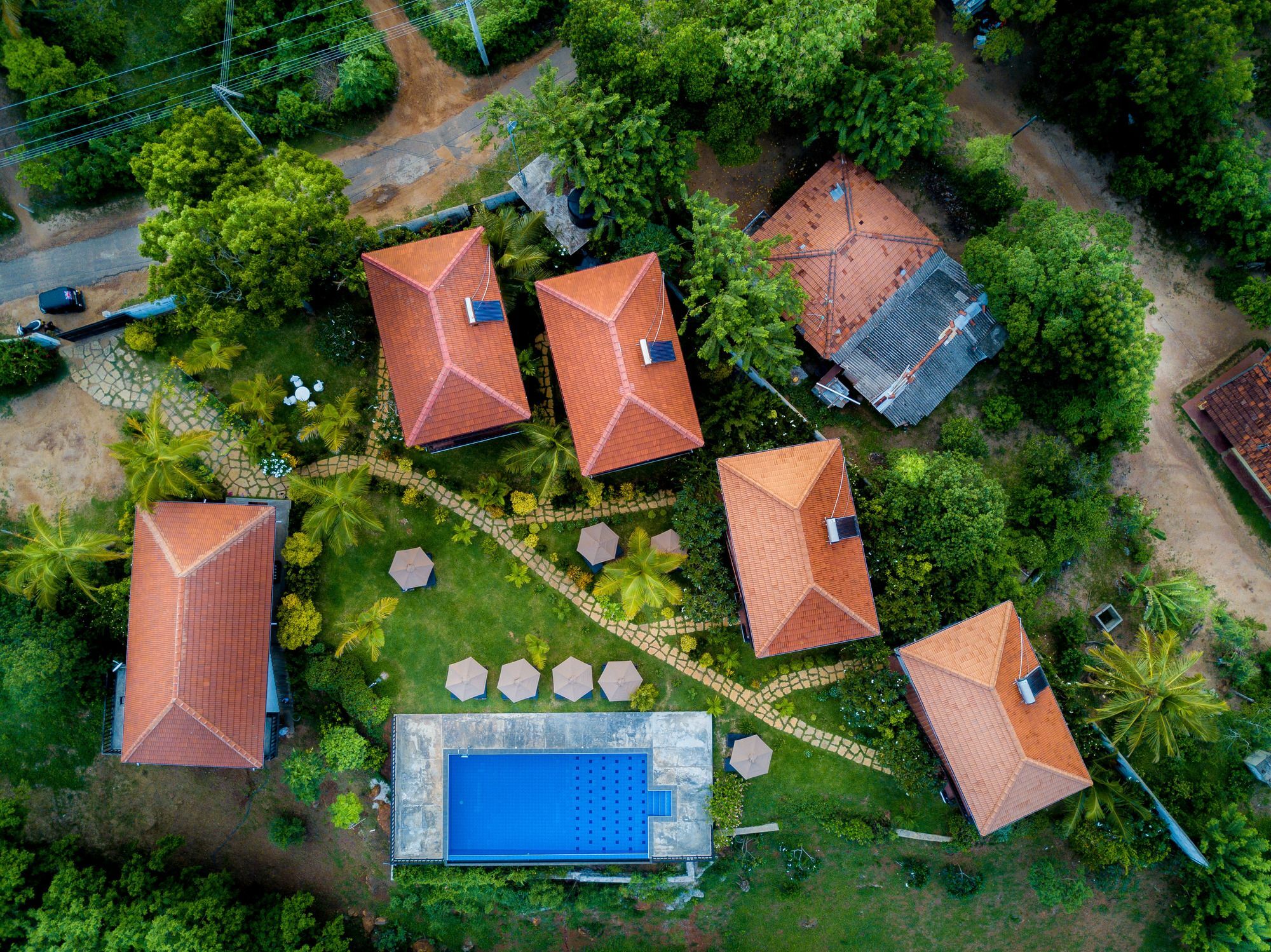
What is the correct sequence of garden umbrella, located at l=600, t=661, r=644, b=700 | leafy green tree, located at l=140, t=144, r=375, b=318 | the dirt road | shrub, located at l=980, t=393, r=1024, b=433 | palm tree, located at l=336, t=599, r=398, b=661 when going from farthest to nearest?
the dirt road → shrub, located at l=980, t=393, r=1024, b=433 → garden umbrella, located at l=600, t=661, r=644, b=700 → palm tree, located at l=336, t=599, r=398, b=661 → leafy green tree, located at l=140, t=144, r=375, b=318

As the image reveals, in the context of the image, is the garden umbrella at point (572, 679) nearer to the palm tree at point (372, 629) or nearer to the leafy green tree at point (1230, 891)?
the palm tree at point (372, 629)

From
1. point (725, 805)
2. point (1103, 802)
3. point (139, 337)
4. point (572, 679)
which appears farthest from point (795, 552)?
point (139, 337)

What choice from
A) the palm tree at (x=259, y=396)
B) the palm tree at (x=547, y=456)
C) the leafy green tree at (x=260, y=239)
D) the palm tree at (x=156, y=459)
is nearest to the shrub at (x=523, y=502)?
the palm tree at (x=547, y=456)

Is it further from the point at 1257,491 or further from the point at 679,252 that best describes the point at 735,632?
the point at 1257,491

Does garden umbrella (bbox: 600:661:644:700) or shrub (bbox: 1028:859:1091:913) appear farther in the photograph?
shrub (bbox: 1028:859:1091:913)

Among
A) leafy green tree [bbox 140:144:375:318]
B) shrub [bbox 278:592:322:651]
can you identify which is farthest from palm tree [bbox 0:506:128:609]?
leafy green tree [bbox 140:144:375:318]

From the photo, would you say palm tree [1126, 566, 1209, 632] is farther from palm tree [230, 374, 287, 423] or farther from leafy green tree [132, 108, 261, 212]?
leafy green tree [132, 108, 261, 212]
